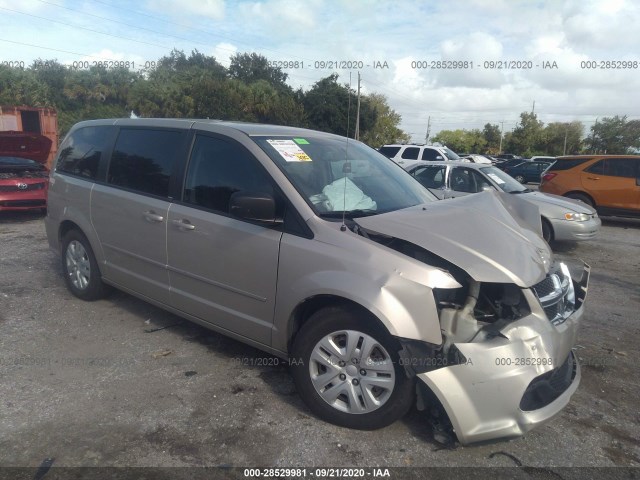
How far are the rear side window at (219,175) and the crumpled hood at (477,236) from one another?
0.89m

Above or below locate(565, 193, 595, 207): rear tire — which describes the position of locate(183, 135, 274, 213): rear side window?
above

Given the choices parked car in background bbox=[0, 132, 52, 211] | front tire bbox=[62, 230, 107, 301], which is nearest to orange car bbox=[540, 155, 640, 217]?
front tire bbox=[62, 230, 107, 301]

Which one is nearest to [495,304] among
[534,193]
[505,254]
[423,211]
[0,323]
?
[505,254]

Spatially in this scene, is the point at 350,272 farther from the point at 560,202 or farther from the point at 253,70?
the point at 253,70

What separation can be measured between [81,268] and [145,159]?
5.18 ft

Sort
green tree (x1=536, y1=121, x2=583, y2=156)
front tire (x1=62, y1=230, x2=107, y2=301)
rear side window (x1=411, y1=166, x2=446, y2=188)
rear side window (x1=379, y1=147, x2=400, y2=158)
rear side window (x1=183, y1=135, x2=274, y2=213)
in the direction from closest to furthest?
rear side window (x1=183, y1=135, x2=274, y2=213) → front tire (x1=62, y1=230, x2=107, y2=301) → rear side window (x1=411, y1=166, x2=446, y2=188) → rear side window (x1=379, y1=147, x2=400, y2=158) → green tree (x1=536, y1=121, x2=583, y2=156)

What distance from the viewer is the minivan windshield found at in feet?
11.5

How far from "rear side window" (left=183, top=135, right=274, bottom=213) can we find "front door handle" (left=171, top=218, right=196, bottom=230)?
0.16 meters

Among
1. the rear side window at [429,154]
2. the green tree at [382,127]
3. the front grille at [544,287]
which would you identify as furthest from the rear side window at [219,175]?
the green tree at [382,127]

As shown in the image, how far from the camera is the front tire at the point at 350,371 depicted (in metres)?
2.92

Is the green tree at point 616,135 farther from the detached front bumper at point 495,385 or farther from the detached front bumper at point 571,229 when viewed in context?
→ the detached front bumper at point 495,385

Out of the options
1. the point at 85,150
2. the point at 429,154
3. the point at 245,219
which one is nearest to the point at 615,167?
the point at 429,154

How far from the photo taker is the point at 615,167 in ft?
38.0

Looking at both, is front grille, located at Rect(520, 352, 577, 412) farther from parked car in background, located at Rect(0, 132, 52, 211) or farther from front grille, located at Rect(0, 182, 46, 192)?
front grille, located at Rect(0, 182, 46, 192)
